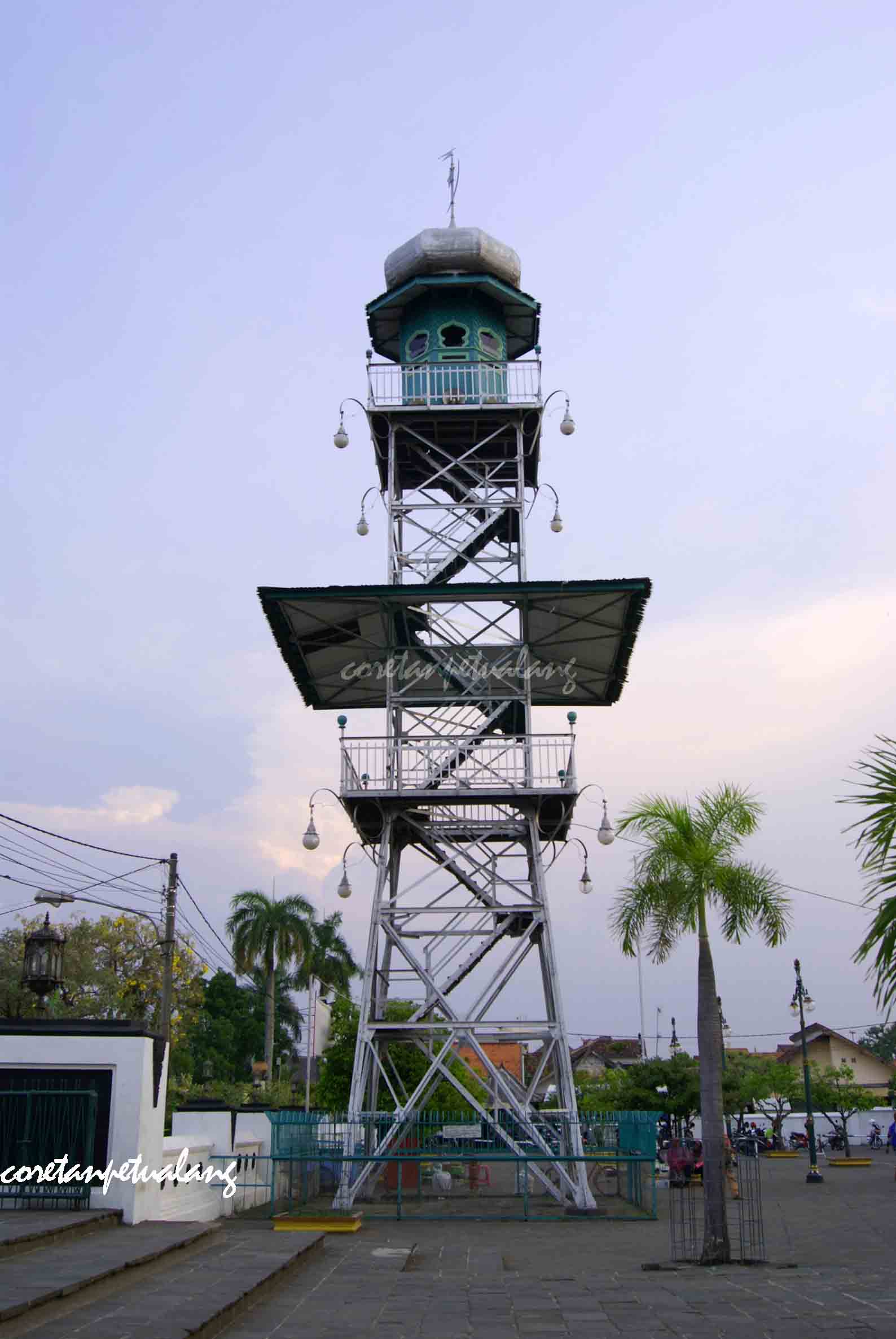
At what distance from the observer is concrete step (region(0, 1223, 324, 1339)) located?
891cm

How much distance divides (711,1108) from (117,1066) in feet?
25.0

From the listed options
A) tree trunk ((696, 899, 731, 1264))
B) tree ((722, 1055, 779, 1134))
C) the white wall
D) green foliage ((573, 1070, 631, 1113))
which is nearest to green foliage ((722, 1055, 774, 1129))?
tree ((722, 1055, 779, 1134))

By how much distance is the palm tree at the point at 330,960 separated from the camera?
74875 millimetres

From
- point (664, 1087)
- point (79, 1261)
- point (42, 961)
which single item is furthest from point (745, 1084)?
point (79, 1261)

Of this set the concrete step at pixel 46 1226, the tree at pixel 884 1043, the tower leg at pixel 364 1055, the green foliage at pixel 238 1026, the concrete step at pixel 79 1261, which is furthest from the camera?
the tree at pixel 884 1043

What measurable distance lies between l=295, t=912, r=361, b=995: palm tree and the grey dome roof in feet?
162

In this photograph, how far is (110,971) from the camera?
4916 cm

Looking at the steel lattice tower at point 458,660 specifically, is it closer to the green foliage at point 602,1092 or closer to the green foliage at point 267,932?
the green foliage at point 602,1092

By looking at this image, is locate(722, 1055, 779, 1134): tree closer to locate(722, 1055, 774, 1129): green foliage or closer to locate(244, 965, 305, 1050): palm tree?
locate(722, 1055, 774, 1129): green foliage

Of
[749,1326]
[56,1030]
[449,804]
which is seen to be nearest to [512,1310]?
[749,1326]

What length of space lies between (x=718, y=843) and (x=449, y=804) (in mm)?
10543

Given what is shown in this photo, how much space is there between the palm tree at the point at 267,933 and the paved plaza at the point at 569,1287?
150ft

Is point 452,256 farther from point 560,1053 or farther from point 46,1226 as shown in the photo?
point 46,1226

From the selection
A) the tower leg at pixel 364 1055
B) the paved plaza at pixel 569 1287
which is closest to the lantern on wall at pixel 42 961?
the paved plaza at pixel 569 1287
